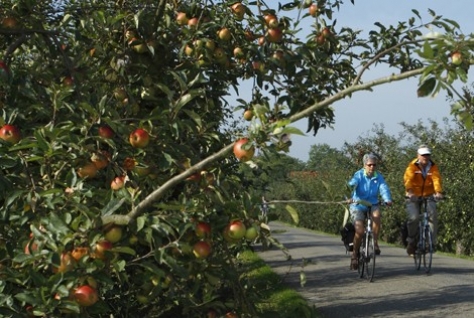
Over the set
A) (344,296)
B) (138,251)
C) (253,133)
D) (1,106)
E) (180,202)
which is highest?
(1,106)

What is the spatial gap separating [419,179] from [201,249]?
823 cm

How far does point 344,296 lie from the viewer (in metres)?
8.95

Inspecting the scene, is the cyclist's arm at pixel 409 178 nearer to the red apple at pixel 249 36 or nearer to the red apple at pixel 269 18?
the red apple at pixel 249 36

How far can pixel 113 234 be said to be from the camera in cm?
308

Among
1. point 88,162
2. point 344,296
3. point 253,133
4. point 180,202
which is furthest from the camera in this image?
point 344,296

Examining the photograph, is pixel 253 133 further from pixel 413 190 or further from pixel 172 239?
pixel 413 190

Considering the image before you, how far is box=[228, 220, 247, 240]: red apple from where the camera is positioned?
3.29m

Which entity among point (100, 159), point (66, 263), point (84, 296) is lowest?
point (84, 296)

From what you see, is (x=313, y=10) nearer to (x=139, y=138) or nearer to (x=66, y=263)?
(x=139, y=138)

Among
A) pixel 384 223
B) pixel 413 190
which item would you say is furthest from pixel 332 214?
pixel 413 190

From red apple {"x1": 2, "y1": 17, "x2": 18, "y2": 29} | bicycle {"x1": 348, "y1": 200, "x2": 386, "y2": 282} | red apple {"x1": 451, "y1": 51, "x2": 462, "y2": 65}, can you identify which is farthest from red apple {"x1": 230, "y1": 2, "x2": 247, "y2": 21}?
bicycle {"x1": 348, "y1": 200, "x2": 386, "y2": 282}

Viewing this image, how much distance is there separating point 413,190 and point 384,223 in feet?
58.1

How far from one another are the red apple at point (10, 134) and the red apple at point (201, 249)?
1.01 meters

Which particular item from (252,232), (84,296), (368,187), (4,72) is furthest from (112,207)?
(368,187)
